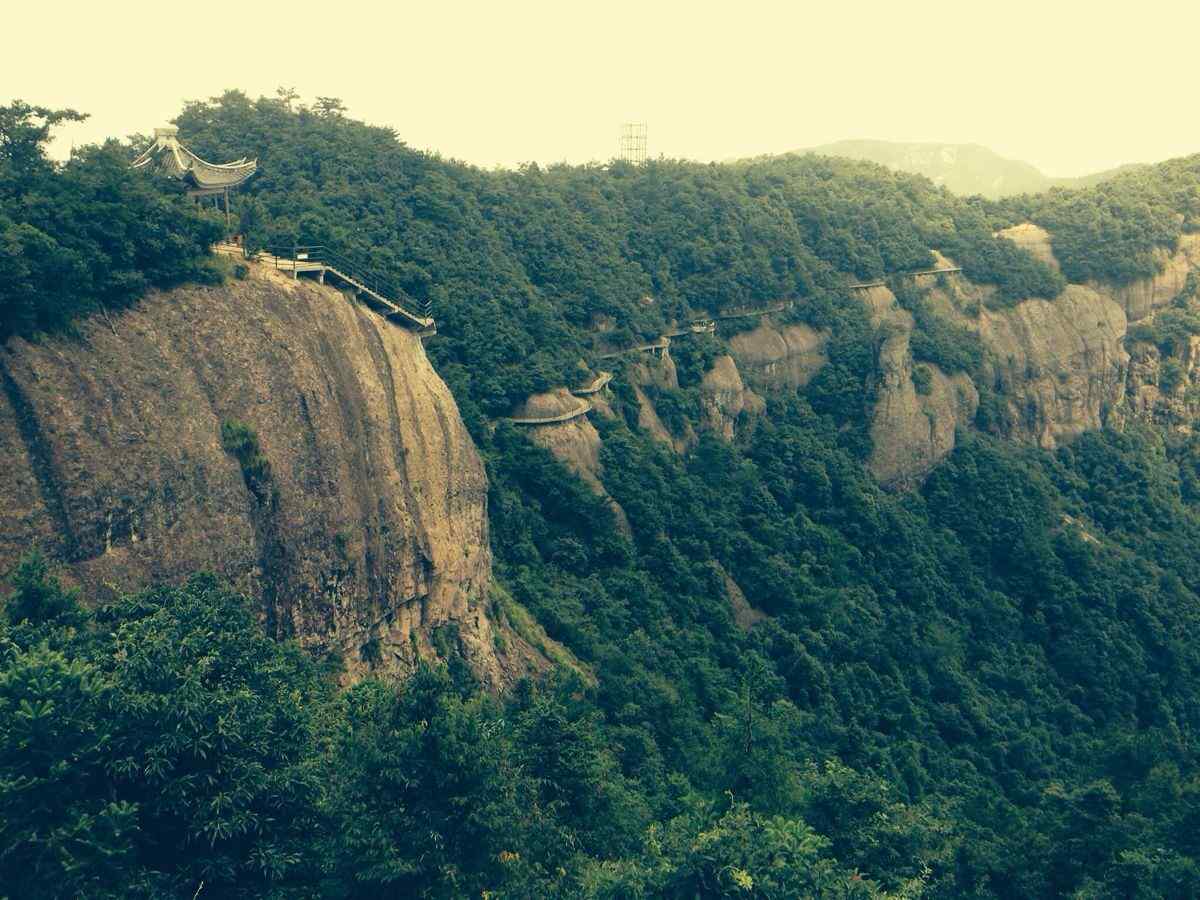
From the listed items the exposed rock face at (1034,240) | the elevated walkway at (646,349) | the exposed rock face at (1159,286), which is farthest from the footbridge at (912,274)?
the elevated walkway at (646,349)

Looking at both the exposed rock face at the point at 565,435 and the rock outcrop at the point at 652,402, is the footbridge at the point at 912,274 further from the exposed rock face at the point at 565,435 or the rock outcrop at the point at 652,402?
the exposed rock face at the point at 565,435

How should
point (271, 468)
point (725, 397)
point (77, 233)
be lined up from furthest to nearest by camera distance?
point (725, 397), point (271, 468), point (77, 233)

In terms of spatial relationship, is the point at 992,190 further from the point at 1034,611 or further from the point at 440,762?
the point at 440,762

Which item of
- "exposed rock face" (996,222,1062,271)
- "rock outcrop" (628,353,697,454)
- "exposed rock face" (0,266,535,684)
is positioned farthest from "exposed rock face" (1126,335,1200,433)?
"exposed rock face" (0,266,535,684)

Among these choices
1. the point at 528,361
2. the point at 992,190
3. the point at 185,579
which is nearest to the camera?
the point at 185,579

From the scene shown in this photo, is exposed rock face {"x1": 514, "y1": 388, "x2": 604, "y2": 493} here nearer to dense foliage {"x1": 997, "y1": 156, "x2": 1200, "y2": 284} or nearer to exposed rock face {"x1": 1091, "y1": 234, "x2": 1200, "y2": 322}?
dense foliage {"x1": 997, "y1": 156, "x2": 1200, "y2": 284}

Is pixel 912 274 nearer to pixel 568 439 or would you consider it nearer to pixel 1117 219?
pixel 1117 219

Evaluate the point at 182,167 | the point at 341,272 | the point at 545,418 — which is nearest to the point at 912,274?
the point at 545,418

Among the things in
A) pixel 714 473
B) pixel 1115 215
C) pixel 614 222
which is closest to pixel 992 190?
pixel 1115 215
